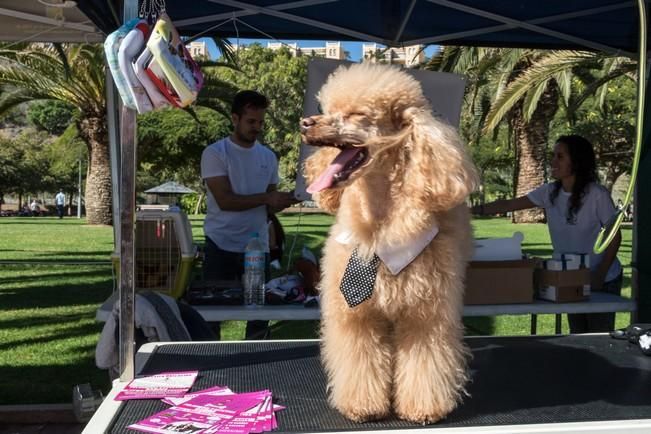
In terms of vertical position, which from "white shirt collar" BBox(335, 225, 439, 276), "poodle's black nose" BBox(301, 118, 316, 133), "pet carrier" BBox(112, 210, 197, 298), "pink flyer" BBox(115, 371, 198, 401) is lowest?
"pink flyer" BBox(115, 371, 198, 401)

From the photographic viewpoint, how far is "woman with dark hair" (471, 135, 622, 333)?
12.0 ft

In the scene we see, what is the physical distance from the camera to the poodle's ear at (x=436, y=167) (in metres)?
1.50

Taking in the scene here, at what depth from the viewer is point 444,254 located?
1621 mm

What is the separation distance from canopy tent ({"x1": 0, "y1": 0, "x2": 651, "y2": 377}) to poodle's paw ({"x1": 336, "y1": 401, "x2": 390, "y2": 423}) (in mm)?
2442

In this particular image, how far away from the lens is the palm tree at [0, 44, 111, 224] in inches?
488

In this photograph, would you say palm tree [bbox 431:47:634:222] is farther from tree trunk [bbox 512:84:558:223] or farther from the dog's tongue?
the dog's tongue

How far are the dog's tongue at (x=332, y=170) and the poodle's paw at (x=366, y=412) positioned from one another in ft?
1.86

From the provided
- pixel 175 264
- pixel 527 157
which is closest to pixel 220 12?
pixel 175 264

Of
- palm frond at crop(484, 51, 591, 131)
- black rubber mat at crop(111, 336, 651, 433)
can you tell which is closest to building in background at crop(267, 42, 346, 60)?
black rubber mat at crop(111, 336, 651, 433)

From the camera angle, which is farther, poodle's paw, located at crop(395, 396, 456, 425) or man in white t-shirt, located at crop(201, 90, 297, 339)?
man in white t-shirt, located at crop(201, 90, 297, 339)

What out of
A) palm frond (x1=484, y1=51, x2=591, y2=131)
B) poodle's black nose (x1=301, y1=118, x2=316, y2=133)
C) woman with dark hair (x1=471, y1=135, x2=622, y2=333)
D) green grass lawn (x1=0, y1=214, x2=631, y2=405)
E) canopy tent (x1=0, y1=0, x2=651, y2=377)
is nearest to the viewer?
poodle's black nose (x1=301, y1=118, x2=316, y2=133)

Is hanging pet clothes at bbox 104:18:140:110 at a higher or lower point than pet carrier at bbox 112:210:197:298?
higher

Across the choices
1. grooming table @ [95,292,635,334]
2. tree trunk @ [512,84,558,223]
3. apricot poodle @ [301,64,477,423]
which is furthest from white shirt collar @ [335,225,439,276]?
tree trunk @ [512,84,558,223]

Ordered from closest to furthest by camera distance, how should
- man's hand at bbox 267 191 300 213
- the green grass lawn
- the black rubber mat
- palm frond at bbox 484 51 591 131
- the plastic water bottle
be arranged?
the black rubber mat, the plastic water bottle, man's hand at bbox 267 191 300 213, the green grass lawn, palm frond at bbox 484 51 591 131
